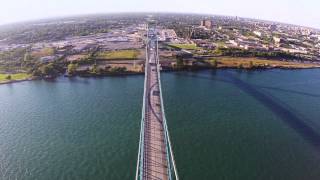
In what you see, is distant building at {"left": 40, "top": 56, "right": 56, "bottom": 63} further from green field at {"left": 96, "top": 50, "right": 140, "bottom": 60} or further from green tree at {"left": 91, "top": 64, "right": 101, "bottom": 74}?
green tree at {"left": 91, "top": 64, "right": 101, "bottom": 74}

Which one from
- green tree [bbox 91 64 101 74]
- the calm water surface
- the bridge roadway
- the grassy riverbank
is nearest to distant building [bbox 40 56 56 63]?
the grassy riverbank

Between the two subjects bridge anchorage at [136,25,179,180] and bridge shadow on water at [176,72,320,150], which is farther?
bridge shadow on water at [176,72,320,150]

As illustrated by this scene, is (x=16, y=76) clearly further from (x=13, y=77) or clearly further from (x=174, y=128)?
(x=174, y=128)

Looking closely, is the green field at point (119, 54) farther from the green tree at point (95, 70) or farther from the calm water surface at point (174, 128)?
the calm water surface at point (174, 128)

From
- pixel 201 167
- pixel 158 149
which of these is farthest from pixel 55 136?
pixel 201 167

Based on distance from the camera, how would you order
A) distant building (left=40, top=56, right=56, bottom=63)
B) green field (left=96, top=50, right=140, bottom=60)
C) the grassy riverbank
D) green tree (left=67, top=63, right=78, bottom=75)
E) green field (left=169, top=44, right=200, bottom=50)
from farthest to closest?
1. green field (left=169, top=44, right=200, bottom=50)
2. green field (left=96, top=50, right=140, bottom=60)
3. distant building (left=40, top=56, right=56, bottom=63)
4. green tree (left=67, top=63, right=78, bottom=75)
5. the grassy riverbank

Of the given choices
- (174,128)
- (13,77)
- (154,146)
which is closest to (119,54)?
(13,77)

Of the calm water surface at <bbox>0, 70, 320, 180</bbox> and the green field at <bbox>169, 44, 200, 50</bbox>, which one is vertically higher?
the green field at <bbox>169, 44, 200, 50</bbox>
